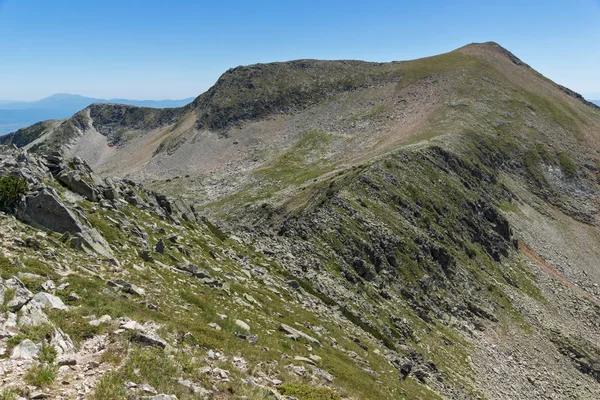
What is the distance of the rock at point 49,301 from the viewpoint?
15102mm

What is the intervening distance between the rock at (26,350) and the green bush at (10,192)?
1575 cm

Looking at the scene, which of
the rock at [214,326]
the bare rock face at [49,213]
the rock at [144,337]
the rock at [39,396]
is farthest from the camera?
the bare rock face at [49,213]

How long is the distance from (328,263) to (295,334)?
23529mm

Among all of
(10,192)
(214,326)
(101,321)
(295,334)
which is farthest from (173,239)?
(101,321)

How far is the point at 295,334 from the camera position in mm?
25922

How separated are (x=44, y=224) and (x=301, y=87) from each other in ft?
499

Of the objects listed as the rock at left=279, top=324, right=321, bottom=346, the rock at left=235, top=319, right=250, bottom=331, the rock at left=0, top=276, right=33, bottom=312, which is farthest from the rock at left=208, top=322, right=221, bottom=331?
the rock at left=0, top=276, right=33, bottom=312

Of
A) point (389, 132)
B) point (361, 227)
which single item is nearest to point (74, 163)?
point (361, 227)

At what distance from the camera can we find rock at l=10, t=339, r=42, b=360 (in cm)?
1146

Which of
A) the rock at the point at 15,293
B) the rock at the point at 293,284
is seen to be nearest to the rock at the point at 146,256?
the rock at the point at 15,293

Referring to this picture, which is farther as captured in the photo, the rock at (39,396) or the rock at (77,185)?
the rock at (77,185)

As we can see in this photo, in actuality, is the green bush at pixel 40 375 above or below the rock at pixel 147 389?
above

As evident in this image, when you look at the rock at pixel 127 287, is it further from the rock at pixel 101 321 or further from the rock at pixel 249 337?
the rock at pixel 249 337

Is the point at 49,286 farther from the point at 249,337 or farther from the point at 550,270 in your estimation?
the point at 550,270
